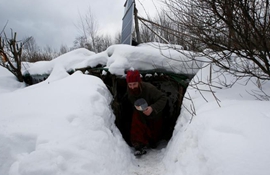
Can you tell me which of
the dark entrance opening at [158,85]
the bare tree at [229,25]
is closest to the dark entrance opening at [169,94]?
the dark entrance opening at [158,85]

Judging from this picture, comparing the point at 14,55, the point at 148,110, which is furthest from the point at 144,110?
the point at 14,55

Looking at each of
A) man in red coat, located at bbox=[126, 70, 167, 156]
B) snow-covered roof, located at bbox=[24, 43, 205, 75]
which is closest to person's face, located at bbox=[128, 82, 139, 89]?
man in red coat, located at bbox=[126, 70, 167, 156]

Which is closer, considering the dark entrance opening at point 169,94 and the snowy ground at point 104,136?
the snowy ground at point 104,136

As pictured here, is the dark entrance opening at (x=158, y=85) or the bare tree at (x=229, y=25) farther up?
the bare tree at (x=229, y=25)

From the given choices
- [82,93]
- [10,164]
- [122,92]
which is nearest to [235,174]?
[10,164]

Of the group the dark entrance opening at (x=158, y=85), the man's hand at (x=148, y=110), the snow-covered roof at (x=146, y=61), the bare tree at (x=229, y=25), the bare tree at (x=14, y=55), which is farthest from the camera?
the bare tree at (x=14, y=55)

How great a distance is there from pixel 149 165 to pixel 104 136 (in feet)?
3.25

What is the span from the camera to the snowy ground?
5.20ft

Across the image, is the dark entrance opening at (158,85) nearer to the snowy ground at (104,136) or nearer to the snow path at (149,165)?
the snowy ground at (104,136)

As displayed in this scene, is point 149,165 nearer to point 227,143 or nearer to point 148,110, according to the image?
point 148,110

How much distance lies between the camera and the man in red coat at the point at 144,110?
130 inches

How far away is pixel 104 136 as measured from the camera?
247 centimetres

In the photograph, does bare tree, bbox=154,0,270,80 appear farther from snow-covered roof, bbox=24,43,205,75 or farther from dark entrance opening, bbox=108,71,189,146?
dark entrance opening, bbox=108,71,189,146

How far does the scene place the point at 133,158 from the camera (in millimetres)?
3111
